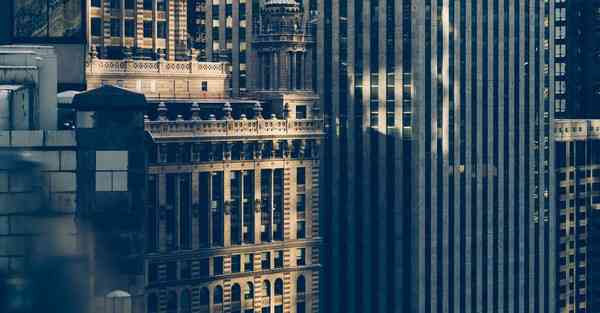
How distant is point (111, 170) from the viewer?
412ft

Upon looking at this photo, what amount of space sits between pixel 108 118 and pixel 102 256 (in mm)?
21754

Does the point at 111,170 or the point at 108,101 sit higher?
the point at 108,101

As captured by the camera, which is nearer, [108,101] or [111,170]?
[111,170]

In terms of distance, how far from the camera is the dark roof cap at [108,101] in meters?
135

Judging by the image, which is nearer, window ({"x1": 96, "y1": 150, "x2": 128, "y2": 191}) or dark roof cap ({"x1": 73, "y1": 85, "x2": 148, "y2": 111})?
window ({"x1": 96, "y1": 150, "x2": 128, "y2": 191})

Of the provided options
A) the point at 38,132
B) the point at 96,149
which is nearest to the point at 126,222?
the point at 96,149

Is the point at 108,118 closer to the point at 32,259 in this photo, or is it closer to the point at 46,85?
the point at 46,85

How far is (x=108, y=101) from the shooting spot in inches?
5413

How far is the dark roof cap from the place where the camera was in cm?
13538

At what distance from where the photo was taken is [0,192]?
10606 centimetres

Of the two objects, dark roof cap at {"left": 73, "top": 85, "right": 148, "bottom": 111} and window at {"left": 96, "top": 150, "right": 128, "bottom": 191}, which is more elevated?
dark roof cap at {"left": 73, "top": 85, "right": 148, "bottom": 111}

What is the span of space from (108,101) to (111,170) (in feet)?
42.1

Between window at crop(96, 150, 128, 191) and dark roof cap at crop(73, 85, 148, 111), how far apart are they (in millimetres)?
6464

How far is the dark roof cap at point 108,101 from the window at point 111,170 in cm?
646
